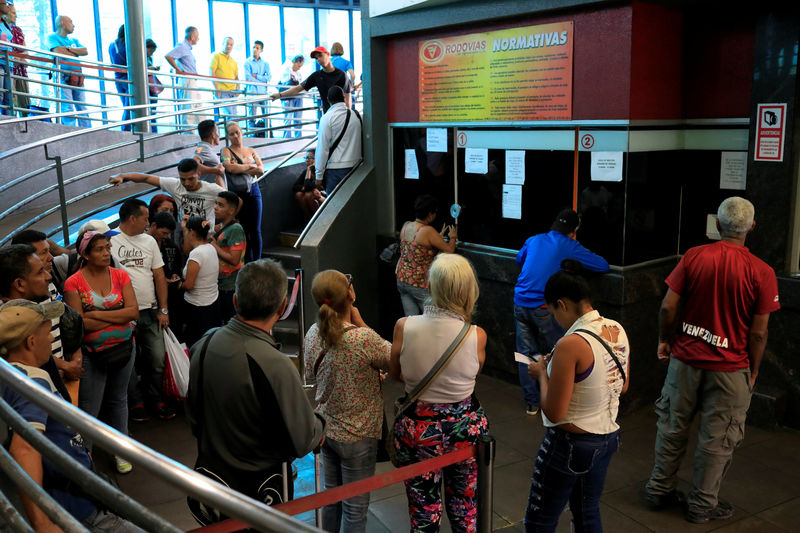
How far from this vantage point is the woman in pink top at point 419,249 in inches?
262

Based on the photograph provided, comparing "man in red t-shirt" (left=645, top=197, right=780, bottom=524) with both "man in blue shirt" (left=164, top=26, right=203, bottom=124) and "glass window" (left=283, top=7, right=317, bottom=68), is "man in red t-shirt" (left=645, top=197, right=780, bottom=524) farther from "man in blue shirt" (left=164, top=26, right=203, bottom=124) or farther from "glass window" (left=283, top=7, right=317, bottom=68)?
"glass window" (left=283, top=7, right=317, bottom=68)

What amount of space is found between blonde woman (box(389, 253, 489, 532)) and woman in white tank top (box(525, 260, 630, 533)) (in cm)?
32

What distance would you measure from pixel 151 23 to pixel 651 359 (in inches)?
587

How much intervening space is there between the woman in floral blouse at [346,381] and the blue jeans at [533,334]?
8.30ft

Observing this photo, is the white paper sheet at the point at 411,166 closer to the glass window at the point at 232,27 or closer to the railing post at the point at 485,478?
the railing post at the point at 485,478

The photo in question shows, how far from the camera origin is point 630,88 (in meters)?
5.82

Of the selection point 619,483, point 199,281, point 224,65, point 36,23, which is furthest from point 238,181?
point 36,23

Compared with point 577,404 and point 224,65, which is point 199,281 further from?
point 224,65

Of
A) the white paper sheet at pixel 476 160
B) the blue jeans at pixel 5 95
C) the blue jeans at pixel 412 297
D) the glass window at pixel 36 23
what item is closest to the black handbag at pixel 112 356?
the blue jeans at pixel 412 297

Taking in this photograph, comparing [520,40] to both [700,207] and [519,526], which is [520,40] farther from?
[519,526]

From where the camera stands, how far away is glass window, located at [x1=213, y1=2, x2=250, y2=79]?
18500 mm

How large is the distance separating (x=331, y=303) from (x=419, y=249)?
10.7ft

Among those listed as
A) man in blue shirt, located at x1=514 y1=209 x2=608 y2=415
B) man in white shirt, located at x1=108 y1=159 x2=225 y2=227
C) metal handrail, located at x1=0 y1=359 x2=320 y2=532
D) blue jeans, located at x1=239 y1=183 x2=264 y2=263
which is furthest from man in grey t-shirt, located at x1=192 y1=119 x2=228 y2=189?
metal handrail, located at x1=0 y1=359 x2=320 y2=532

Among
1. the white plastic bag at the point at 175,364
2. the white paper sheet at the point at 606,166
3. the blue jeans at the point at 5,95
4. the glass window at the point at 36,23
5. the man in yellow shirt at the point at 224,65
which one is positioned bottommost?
the white plastic bag at the point at 175,364
